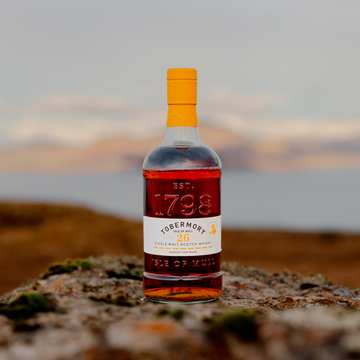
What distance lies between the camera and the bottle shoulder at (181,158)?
428cm

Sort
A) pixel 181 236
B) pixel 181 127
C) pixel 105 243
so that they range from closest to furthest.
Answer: pixel 181 236 < pixel 181 127 < pixel 105 243

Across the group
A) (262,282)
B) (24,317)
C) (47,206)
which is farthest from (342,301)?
(47,206)

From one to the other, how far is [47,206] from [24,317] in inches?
512

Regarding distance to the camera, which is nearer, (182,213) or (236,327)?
(236,327)

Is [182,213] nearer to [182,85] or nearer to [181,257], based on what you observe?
[181,257]

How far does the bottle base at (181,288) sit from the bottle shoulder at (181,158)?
912 millimetres

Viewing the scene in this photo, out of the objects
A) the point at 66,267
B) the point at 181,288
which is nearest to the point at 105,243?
the point at 66,267

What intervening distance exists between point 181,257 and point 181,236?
0.17 m

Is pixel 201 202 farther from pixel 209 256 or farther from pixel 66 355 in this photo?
pixel 66 355

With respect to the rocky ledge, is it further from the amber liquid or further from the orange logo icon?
the orange logo icon

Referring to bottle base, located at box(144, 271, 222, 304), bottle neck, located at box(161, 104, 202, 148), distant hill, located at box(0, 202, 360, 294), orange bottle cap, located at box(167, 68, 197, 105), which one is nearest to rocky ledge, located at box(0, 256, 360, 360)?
bottle base, located at box(144, 271, 222, 304)

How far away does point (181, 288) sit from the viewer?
13.8ft

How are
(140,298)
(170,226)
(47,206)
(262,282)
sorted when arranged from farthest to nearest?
(47,206), (262,282), (140,298), (170,226)

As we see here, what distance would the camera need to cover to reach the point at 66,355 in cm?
243
